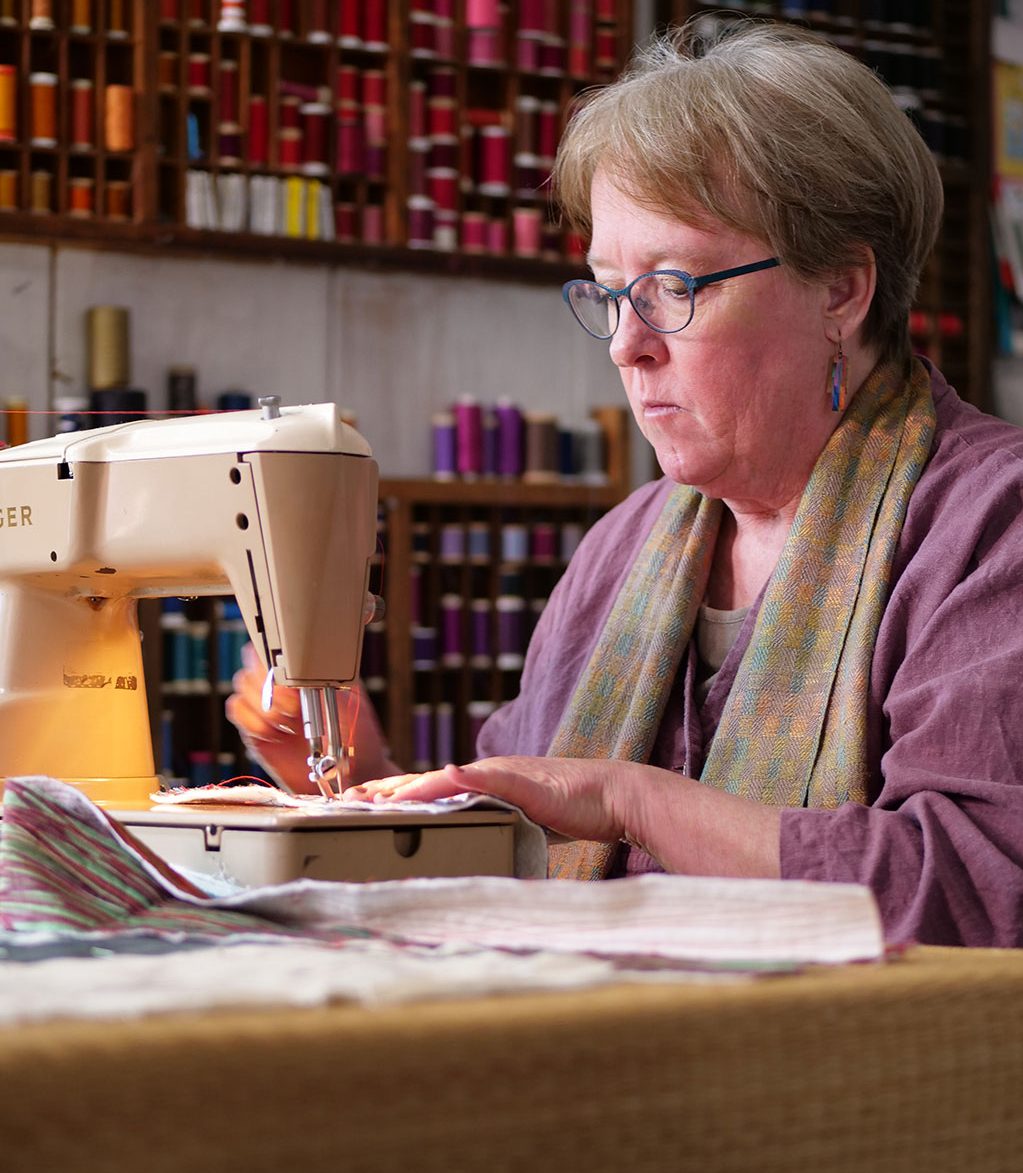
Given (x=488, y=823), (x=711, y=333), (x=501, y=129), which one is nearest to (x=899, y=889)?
(x=488, y=823)

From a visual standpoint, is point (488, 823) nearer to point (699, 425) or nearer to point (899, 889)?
point (899, 889)

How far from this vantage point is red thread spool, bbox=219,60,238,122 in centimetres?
403

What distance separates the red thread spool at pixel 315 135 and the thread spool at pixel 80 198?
57 cm

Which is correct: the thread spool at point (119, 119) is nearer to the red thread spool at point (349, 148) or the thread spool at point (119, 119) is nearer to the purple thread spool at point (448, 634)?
the red thread spool at point (349, 148)

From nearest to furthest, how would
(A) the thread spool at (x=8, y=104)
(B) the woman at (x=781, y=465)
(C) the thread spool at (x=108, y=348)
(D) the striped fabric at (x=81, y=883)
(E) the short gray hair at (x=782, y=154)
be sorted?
(D) the striped fabric at (x=81, y=883) → (B) the woman at (x=781, y=465) → (E) the short gray hair at (x=782, y=154) → (A) the thread spool at (x=8, y=104) → (C) the thread spool at (x=108, y=348)

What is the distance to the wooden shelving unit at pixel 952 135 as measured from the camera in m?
5.09

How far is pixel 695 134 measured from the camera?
1.46 metres

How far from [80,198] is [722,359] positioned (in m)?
2.78

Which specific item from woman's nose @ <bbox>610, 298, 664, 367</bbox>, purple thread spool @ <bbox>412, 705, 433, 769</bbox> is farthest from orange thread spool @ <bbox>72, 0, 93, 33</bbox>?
woman's nose @ <bbox>610, 298, 664, 367</bbox>

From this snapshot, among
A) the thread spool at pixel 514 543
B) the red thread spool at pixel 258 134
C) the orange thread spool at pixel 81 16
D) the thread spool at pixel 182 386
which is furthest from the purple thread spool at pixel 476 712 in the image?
the orange thread spool at pixel 81 16

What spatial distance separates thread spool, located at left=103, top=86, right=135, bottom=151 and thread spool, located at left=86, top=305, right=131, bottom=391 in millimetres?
404

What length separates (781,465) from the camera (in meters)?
1.53

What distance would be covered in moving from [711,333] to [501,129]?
3121mm

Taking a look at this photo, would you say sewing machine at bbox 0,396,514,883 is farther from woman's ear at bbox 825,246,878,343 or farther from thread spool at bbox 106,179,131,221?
thread spool at bbox 106,179,131,221
